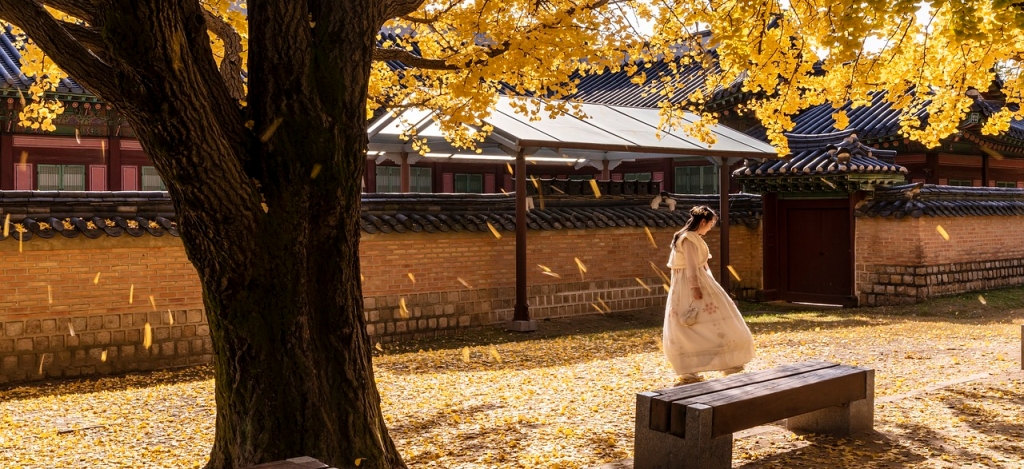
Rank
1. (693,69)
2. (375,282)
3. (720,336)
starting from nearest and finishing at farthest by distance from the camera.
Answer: (720,336)
(375,282)
(693,69)

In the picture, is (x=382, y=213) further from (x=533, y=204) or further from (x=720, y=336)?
(x=720, y=336)

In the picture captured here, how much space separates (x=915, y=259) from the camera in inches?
628

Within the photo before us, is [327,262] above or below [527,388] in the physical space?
above

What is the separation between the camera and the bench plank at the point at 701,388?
527 centimetres

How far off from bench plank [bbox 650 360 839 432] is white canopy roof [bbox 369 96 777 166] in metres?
6.11

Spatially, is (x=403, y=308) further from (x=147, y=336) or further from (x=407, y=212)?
(x=147, y=336)

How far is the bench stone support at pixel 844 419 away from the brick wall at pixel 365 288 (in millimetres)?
6962

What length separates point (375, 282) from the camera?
12.2 meters

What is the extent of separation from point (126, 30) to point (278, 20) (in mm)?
852

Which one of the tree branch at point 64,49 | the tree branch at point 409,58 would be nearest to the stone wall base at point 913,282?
the tree branch at point 409,58

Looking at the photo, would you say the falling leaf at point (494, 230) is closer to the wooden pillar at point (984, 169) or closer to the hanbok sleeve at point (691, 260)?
the hanbok sleeve at point (691, 260)

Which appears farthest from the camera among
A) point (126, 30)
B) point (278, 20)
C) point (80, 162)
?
point (80, 162)

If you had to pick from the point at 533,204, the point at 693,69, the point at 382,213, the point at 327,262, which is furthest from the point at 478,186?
the point at 327,262

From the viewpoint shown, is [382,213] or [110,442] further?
[382,213]
